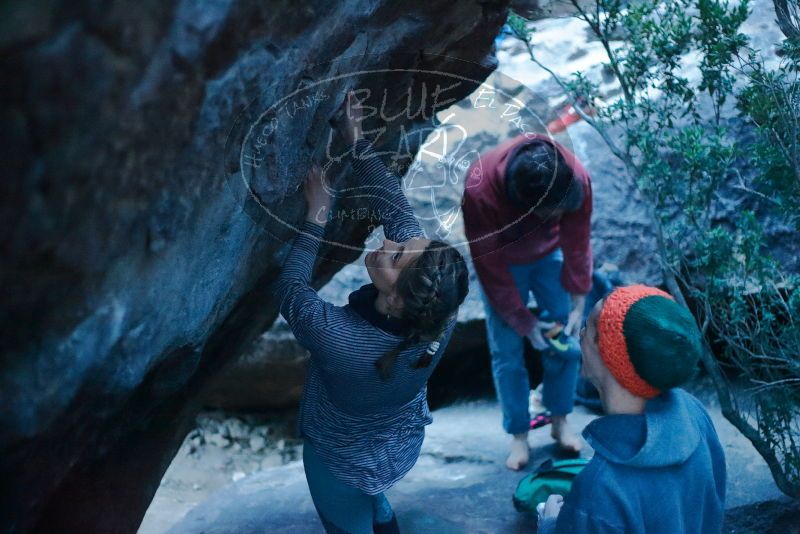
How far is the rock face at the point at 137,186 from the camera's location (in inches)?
52.8

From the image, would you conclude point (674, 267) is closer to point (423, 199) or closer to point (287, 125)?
point (423, 199)

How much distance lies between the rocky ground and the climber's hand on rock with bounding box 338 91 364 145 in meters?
1.85

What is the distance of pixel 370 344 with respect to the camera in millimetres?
2311

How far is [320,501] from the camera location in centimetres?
281

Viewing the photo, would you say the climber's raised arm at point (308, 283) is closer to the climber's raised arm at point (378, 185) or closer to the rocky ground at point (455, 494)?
the climber's raised arm at point (378, 185)

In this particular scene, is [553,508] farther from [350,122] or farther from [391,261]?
[350,122]

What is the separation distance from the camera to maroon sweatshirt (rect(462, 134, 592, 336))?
3.37 m

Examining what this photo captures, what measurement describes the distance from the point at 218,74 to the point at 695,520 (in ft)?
5.92

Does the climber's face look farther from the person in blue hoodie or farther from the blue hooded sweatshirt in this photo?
the blue hooded sweatshirt

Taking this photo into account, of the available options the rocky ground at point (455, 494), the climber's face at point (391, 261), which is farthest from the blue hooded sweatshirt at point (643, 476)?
the rocky ground at point (455, 494)

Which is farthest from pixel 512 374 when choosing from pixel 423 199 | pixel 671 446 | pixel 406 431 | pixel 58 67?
pixel 58 67

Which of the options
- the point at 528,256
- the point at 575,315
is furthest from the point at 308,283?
the point at 575,315

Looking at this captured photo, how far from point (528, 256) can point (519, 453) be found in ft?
3.46

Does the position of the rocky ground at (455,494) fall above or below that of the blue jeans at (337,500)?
below
